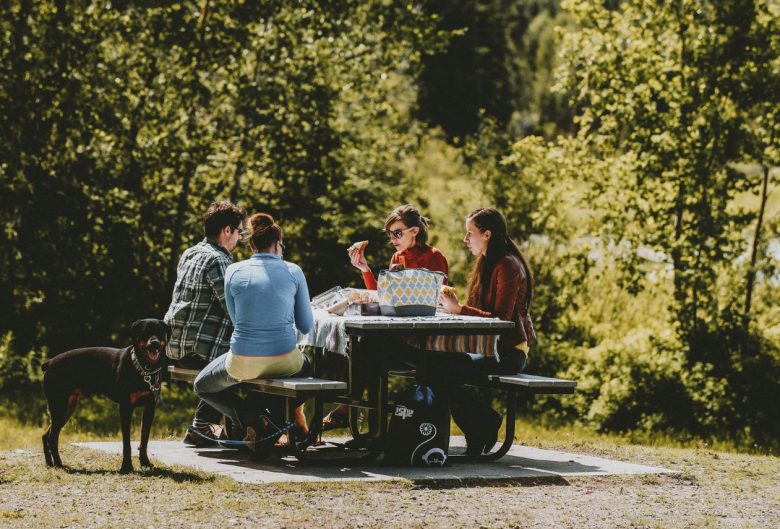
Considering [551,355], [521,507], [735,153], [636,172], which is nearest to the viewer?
[521,507]

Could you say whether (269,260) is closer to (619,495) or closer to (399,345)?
(399,345)

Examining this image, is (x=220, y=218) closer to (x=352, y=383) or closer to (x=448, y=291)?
(x=352, y=383)

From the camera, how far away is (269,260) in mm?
7602

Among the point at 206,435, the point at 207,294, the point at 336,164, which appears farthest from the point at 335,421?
the point at 336,164

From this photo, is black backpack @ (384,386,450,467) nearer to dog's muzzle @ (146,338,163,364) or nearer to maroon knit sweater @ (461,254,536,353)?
maroon knit sweater @ (461,254,536,353)

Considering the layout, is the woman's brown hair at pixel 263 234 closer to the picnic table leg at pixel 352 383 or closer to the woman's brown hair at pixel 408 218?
the picnic table leg at pixel 352 383

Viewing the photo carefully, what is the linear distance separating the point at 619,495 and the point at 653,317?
10.5 m

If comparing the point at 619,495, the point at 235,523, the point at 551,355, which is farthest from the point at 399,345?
the point at 551,355

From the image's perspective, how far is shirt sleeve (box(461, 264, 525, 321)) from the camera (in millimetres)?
8156

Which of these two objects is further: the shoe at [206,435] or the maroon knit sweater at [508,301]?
the shoe at [206,435]

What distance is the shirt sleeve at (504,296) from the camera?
816 centimetres

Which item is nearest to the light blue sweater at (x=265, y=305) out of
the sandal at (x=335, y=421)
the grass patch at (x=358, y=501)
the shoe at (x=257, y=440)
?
the shoe at (x=257, y=440)

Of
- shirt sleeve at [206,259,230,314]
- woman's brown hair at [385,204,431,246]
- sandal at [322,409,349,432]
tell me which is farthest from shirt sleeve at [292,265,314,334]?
sandal at [322,409,349,432]

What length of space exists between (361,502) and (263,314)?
5.05 ft
